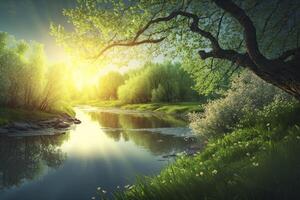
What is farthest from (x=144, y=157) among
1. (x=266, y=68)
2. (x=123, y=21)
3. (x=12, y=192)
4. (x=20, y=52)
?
(x=20, y=52)

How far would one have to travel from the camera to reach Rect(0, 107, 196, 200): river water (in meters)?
Result: 18.6

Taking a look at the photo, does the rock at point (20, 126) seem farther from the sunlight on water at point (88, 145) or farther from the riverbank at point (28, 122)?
the sunlight on water at point (88, 145)

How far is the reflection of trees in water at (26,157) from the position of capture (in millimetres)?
21688

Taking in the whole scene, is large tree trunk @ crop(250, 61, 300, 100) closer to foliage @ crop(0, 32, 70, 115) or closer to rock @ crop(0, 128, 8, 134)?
rock @ crop(0, 128, 8, 134)

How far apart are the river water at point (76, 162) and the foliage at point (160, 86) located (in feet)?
223

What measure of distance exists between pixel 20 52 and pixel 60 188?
4954cm

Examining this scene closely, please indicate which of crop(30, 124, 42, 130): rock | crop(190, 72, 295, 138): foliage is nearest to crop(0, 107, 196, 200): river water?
crop(190, 72, 295, 138): foliage

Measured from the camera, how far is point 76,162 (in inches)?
1010

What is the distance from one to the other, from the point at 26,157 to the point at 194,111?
548 inches

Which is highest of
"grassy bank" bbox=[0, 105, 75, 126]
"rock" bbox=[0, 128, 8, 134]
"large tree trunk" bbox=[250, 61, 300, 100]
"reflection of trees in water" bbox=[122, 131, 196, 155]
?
"large tree trunk" bbox=[250, 61, 300, 100]

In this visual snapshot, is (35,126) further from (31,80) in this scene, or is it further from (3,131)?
(31,80)

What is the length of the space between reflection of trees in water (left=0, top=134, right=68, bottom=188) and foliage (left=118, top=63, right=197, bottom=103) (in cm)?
7152

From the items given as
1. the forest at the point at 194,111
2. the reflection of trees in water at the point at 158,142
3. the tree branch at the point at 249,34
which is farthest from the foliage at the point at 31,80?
the tree branch at the point at 249,34

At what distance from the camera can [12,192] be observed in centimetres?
1814
